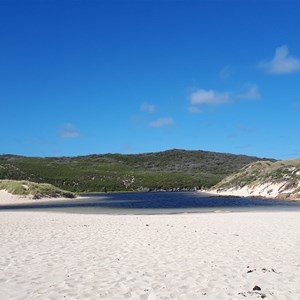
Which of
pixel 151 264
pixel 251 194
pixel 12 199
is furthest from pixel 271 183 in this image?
pixel 151 264

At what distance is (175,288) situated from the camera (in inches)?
365


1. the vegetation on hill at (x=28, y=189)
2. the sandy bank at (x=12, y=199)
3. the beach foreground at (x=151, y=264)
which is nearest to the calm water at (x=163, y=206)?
the sandy bank at (x=12, y=199)

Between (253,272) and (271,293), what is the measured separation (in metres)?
1.93

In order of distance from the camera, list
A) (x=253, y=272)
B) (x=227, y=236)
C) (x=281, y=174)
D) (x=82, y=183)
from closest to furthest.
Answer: (x=253, y=272)
(x=227, y=236)
(x=281, y=174)
(x=82, y=183)

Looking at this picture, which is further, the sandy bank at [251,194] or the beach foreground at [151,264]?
the sandy bank at [251,194]

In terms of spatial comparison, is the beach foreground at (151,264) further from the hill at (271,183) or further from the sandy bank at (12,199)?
the sandy bank at (12,199)

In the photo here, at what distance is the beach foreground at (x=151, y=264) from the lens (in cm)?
902

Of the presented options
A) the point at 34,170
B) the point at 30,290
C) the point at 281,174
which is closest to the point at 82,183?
the point at 34,170

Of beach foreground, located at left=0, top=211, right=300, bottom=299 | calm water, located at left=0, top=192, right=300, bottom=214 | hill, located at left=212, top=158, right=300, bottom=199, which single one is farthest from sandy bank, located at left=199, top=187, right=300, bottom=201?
beach foreground, located at left=0, top=211, right=300, bottom=299

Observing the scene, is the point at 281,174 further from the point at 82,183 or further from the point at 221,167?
the point at 221,167

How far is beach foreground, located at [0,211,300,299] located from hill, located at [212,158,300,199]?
4006 centimetres

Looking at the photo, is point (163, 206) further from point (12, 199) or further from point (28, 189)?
point (28, 189)

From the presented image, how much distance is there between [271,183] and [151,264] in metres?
56.0

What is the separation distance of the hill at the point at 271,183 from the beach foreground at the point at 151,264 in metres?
40.1
